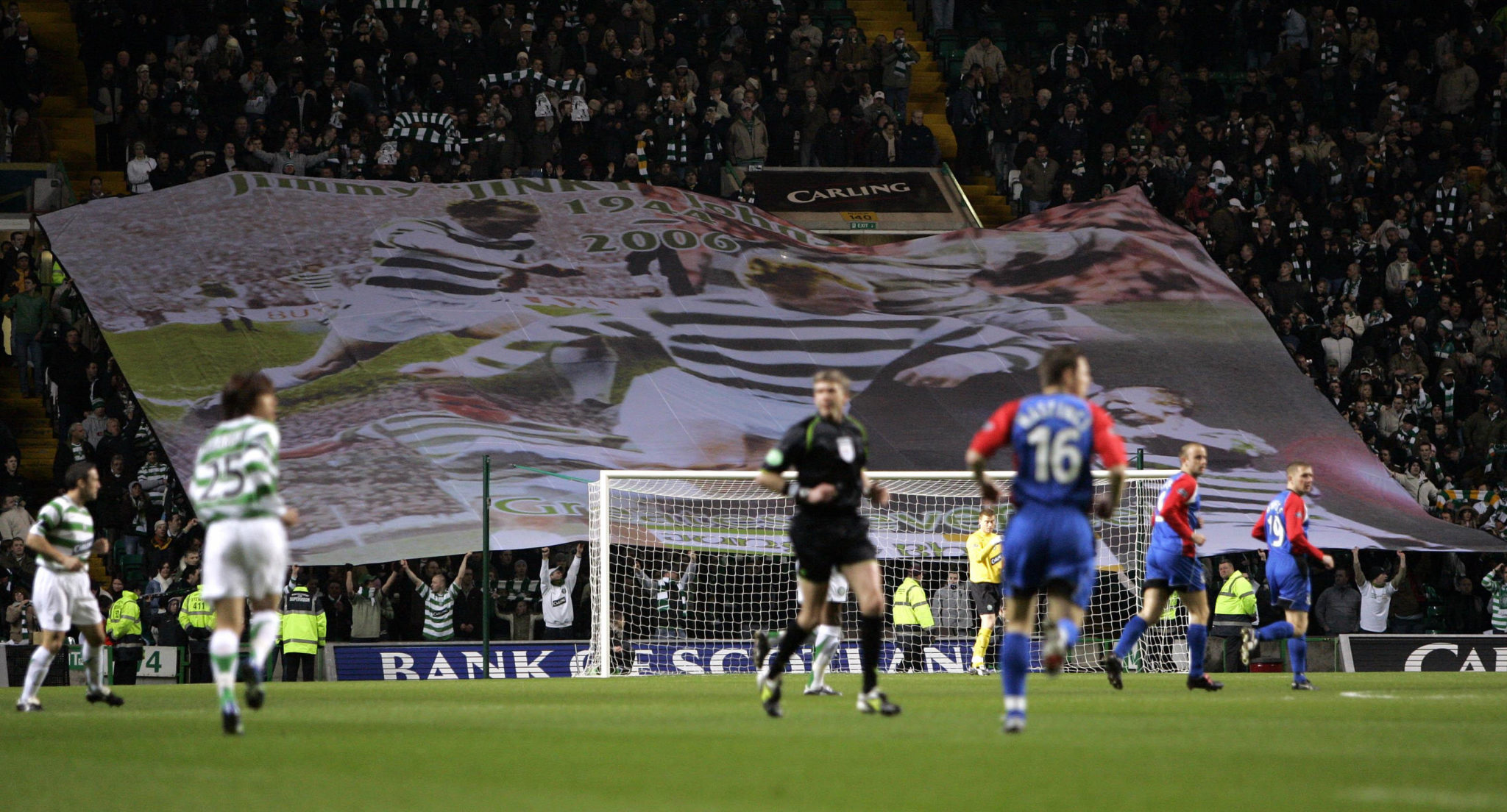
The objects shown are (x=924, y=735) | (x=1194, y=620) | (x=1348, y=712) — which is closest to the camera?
(x=924, y=735)

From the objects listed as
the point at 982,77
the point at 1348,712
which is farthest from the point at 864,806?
the point at 982,77

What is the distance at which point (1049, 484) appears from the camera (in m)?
8.59

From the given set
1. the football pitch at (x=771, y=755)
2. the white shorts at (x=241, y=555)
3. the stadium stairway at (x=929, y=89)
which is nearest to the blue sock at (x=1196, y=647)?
the football pitch at (x=771, y=755)

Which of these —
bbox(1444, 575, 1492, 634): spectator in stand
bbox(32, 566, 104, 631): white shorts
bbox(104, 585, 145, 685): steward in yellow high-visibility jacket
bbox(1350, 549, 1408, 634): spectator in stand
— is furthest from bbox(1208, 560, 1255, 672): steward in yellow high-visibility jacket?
bbox(32, 566, 104, 631): white shorts

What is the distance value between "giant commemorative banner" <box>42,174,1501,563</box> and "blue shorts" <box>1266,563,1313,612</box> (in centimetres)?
686

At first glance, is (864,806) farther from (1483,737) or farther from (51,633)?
(51,633)

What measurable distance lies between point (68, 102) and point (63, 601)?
65.9 ft

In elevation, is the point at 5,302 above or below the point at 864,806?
above

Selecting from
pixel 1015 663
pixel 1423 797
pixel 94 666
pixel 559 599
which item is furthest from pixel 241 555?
pixel 559 599

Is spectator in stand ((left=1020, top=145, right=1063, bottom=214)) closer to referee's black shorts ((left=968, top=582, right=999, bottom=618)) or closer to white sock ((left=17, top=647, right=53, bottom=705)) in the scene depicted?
referee's black shorts ((left=968, top=582, right=999, bottom=618))

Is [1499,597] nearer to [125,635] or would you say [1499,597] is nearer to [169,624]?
[169,624]

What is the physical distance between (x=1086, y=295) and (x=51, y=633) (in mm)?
17063

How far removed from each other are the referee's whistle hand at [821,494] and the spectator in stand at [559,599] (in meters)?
11.7

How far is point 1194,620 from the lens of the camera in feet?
48.5
